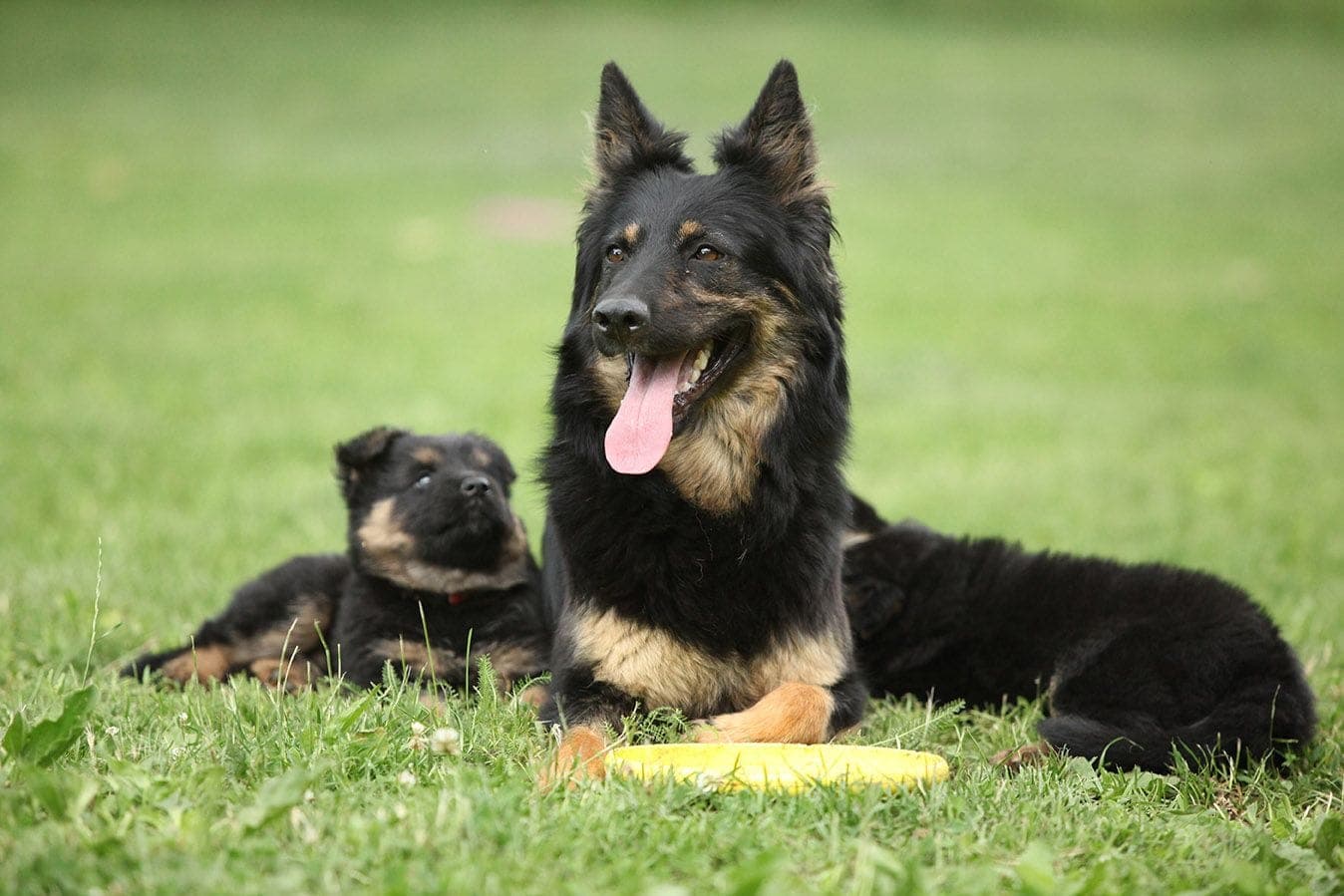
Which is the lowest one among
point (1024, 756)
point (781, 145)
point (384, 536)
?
point (1024, 756)

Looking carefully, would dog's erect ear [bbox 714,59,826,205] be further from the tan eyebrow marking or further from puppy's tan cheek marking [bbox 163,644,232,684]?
puppy's tan cheek marking [bbox 163,644,232,684]

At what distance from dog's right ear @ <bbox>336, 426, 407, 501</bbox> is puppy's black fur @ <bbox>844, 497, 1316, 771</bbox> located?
7.25 ft

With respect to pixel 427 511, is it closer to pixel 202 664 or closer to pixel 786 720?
pixel 202 664

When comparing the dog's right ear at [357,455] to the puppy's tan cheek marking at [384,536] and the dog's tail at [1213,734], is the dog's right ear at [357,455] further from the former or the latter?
the dog's tail at [1213,734]

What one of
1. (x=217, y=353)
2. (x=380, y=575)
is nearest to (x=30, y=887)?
(x=380, y=575)

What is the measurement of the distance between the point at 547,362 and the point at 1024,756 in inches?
407

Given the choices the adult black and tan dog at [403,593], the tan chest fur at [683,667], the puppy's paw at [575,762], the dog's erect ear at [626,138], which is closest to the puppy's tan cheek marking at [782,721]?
the tan chest fur at [683,667]

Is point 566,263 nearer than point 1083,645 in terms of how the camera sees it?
No

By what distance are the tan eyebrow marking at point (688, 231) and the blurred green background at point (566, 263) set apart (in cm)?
64

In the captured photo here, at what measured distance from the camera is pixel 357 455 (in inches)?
235

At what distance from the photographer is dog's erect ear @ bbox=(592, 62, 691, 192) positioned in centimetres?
494

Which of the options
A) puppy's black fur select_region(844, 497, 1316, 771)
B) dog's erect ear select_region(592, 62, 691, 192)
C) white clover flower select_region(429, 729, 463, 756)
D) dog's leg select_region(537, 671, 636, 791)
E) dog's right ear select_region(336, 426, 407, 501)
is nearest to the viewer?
white clover flower select_region(429, 729, 463, 756)

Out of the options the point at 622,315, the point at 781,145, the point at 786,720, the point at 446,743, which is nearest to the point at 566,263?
the point at 781,145

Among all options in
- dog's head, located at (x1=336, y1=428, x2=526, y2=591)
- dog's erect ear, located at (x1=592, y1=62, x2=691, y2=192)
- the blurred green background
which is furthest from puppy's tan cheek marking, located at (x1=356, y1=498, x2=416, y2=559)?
dog's erect ear, located at (x1=592, y1=62, x2=691, y2=192)
